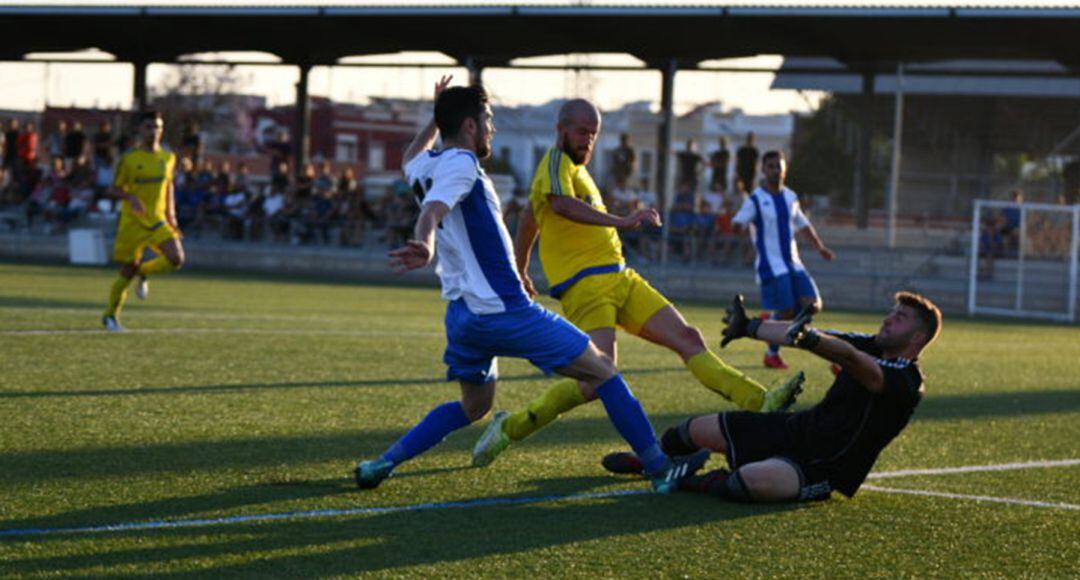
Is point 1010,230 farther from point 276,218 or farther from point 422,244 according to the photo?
point 422,244

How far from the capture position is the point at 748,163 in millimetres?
33312

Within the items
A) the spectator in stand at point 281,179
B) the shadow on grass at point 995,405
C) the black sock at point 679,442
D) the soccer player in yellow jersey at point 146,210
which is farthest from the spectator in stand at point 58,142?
the black sock at point 679,442

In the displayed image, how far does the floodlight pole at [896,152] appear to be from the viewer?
102ft

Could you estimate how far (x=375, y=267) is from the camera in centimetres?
3400

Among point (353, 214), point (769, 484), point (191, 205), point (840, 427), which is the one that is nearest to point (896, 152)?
point (353, 214)

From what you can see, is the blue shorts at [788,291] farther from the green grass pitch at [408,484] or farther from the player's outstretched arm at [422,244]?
the player's outstretched arm at [422,244]

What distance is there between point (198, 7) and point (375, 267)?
26.4 feet

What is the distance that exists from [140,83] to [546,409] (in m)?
34.4

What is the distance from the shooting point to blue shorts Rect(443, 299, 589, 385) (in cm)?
738

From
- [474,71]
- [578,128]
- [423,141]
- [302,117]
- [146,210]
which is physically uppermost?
[474,71]

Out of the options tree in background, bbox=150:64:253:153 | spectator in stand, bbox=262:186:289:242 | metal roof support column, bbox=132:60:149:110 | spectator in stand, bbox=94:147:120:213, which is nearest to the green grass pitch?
spectator in stand, bbox=262:186:289:242

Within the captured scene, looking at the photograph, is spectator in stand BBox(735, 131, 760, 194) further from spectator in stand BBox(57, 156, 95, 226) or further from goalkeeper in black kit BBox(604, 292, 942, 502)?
goalkeeper in black kit BBox(604, 292, 942, 502)

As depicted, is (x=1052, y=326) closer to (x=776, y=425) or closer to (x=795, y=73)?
(x=795, y=73)

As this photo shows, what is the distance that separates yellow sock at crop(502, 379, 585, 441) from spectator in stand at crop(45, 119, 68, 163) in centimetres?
3201
